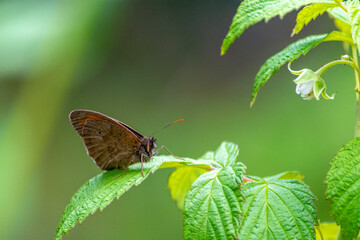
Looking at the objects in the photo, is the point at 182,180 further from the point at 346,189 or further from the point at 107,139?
Result: the point at 346,189

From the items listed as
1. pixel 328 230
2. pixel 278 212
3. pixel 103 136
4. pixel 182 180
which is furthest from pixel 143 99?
pixel 278 212

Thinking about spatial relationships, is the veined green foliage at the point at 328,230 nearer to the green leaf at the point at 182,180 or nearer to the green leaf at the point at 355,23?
the green leaf at the point at 182,180

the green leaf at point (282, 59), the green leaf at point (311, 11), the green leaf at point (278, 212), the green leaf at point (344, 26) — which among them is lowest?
the green leaf at point (278, 212)

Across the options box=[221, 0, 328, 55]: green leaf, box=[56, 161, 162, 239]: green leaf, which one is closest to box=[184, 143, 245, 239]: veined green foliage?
box=[56, 161, 162, 239]: green leaf

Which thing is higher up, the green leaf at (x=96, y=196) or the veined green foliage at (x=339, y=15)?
the veined green foliage at (x=339, y=15)

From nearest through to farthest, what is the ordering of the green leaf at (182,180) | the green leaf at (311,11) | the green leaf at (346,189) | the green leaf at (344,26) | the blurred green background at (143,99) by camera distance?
the green leaf at (346,189), the green leaf at (311,11), the green leaf at (344,26), the green leaf at (182,180), the blurred green background at (143,99)

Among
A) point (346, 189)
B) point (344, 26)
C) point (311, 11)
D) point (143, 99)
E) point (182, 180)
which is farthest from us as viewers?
point (143, 99)

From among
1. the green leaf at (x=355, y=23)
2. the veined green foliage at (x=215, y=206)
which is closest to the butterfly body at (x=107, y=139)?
the veined green foliage at (x=215, y=206)

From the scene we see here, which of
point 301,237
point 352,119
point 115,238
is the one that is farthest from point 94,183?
point 115,238
